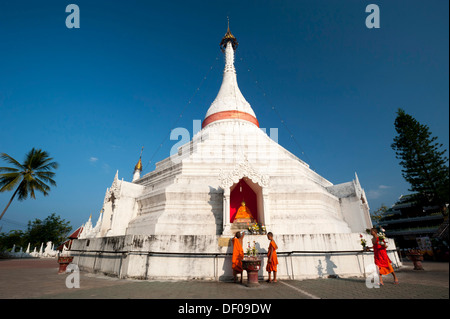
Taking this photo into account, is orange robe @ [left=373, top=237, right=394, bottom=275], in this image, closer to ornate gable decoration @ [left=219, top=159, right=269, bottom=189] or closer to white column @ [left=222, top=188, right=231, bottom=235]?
ornate gable decoration @ [left=219, top=159, right=269, bottom=189]

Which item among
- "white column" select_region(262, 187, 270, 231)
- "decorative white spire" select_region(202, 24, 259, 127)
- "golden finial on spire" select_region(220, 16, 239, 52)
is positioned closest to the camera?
"white column" select_region(262, 187, 270, 231)

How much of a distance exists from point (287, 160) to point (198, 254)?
9035mm

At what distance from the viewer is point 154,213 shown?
12.2 m

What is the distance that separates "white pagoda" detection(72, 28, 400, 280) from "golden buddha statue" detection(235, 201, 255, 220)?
0.17 m

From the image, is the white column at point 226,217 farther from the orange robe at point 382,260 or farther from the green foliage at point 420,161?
the green foliage at point 420,161

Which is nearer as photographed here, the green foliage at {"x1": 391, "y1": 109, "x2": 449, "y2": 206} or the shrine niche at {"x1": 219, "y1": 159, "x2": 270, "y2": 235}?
the shrine niche at {"x1": 219, "y1": 159, "x2": 270, "y2": 235}

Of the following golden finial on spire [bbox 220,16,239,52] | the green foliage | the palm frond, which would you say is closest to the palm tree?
the palm frond

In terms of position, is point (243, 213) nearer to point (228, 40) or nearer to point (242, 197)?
point (242, 197)

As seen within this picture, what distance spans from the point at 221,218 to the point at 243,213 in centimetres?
115

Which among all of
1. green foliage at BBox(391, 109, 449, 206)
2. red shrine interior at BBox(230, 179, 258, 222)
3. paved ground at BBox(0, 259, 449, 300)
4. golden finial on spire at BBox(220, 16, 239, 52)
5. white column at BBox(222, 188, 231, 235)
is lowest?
paved ground at BBox(0, 259, 449, 300)

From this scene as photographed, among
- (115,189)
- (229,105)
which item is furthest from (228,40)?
(115,189)

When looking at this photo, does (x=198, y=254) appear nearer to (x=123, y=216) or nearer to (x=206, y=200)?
(x=206, y=200)

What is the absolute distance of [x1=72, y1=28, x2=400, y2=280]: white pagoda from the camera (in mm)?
8141
